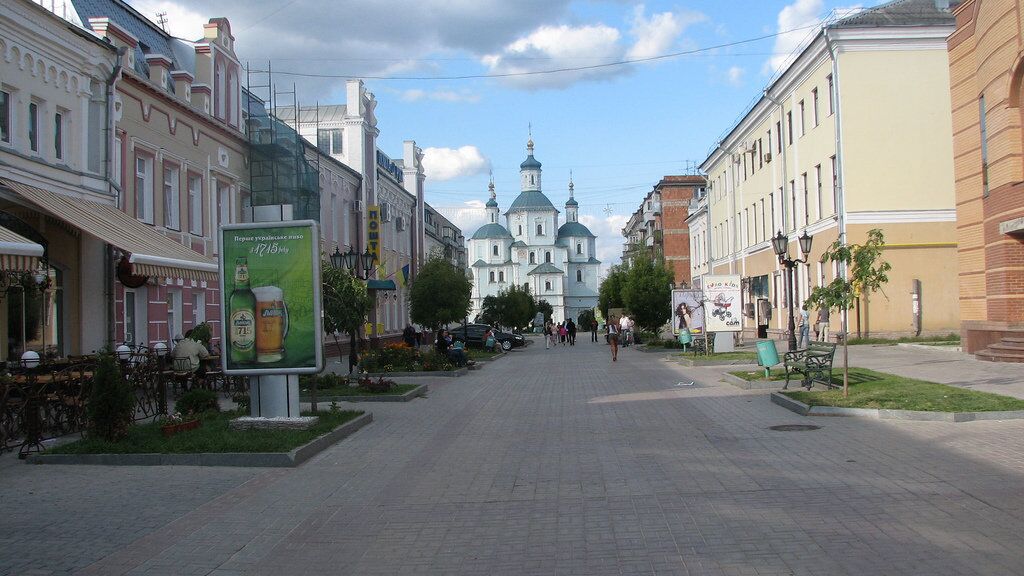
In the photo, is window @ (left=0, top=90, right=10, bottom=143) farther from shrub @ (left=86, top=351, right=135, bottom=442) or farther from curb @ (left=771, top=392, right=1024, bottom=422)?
curb @ (left=771, top=392, right=1024, bottom=422)

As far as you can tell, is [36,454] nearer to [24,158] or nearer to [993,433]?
[24,158]

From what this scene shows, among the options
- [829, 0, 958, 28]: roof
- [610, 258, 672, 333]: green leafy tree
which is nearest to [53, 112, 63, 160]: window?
[829, 0, 958, 28]: roof

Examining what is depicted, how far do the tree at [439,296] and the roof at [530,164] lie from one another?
99044 millimetres

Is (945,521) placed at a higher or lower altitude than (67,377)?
lower

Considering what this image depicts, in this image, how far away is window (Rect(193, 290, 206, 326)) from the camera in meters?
25.3

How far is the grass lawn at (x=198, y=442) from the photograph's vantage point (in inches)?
411

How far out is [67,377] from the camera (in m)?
12.2

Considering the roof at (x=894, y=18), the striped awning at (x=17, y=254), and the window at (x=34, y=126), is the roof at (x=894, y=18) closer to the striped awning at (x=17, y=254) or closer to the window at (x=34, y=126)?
the window at (x=34, y=126)

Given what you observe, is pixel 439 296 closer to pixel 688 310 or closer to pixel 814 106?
pixel 688 310

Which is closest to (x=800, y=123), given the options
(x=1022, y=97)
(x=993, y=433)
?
(x=1022, y=97)

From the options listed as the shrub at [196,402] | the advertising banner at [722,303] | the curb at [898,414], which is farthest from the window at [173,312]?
the advertising banner at [722,303]

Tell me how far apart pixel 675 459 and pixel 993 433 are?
4.21 metres

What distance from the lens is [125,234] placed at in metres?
17.1

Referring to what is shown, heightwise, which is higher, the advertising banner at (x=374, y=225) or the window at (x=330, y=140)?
the window at (x=330, y=140)
